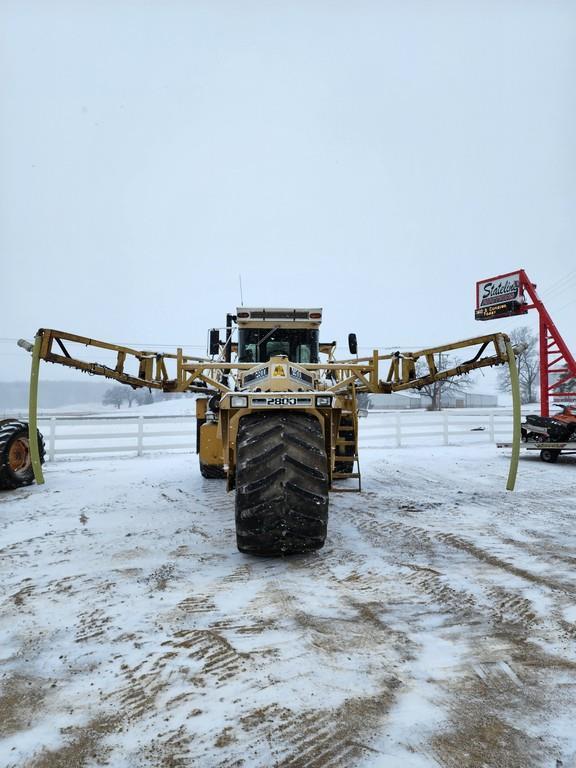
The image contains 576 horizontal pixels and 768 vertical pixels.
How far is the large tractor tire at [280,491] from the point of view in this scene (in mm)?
3740

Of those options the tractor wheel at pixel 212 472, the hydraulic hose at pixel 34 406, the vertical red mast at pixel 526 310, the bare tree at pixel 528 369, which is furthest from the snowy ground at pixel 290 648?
Answer: the bare tree at pixel 528 369

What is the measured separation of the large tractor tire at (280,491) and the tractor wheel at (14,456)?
5.70 meters

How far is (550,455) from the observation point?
11039 millimetres

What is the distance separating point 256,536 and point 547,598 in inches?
86.7

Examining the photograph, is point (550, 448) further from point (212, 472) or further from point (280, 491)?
point (280, 491)

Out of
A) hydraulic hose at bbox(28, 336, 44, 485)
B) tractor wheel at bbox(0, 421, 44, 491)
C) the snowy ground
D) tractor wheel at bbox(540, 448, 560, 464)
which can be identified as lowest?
tractor wheel at bbox(540, 448, 560, 464)

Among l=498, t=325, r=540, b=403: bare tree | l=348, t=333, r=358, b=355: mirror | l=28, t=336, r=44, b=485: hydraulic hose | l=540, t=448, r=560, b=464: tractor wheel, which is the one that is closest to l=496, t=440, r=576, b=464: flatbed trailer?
l=540, t=448, r=560, b=464: tractor wheel

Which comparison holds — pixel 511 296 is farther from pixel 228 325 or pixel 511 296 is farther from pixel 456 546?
pixel 456 546

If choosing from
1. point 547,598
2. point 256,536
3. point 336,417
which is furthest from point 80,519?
point 547,598

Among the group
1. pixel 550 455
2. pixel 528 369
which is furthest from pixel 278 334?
pixel 528 369

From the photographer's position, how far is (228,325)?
307 inches

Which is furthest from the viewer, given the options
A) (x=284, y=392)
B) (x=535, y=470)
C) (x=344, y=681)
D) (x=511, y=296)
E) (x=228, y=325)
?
(x=511, y=296)

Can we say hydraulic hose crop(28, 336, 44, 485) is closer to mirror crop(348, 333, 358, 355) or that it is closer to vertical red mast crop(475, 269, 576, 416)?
mirror crop(348, 333, 358, 355)

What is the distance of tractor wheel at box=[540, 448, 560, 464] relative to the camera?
10857 millimetres
